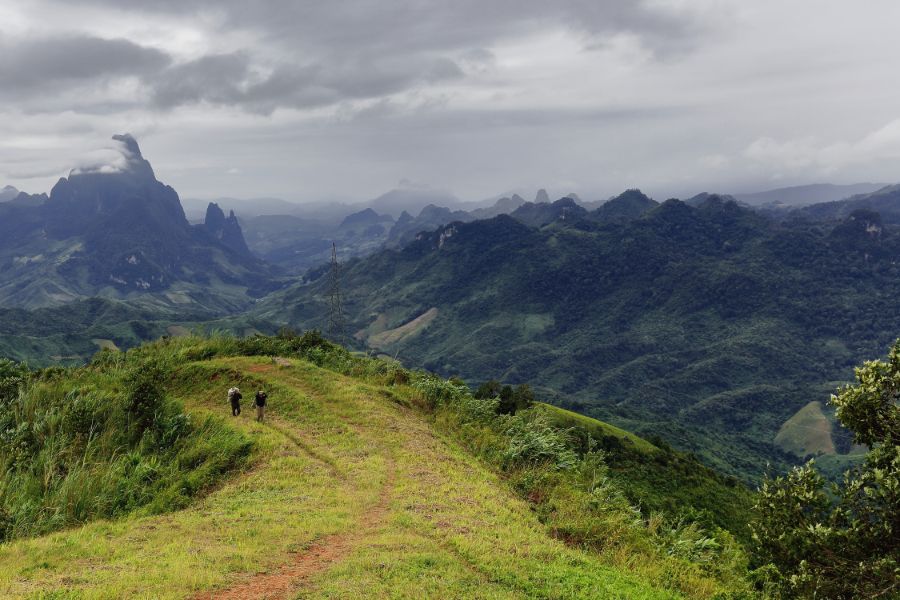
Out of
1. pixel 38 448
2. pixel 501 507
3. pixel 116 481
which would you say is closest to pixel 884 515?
pixel 501 507

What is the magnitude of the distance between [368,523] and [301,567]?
3948 mm

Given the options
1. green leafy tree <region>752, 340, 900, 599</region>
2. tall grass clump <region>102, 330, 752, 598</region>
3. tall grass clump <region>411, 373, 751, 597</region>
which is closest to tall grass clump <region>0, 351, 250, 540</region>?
tall grass clump <region>102, 330, 752, 598</region>

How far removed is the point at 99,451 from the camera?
986 inches

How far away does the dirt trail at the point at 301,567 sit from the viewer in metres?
12.4

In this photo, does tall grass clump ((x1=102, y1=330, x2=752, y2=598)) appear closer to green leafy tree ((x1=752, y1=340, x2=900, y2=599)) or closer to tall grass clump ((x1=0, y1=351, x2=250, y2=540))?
tall grass clump ((x1=0, y1=351, x2=250, y2=540))

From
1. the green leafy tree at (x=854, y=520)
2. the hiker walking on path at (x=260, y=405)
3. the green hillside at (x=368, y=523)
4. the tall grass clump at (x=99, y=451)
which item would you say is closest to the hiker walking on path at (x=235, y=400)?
the green hillside at (x=368, y=523)

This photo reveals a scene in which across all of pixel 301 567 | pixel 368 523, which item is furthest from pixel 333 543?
pixel 368 523

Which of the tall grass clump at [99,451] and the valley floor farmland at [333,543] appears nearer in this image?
the valley floor farmland at [333,543]

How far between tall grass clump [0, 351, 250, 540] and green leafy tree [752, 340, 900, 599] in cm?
2159

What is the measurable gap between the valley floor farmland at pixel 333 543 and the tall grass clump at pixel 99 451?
6.55ft

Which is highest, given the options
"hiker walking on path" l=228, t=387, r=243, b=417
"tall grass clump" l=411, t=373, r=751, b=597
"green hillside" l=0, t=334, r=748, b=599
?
"hiker walking on path" l=228, t=387, r=243, b=417

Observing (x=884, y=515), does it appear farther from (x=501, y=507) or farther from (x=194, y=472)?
(x=194, y=472)

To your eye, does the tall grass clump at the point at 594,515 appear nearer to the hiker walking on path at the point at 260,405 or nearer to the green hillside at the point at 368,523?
the green hillside at the point at 368,523

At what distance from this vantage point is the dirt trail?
12.4 meters
